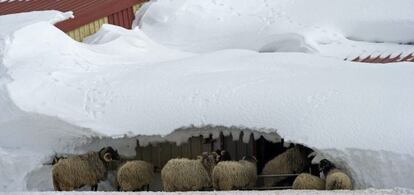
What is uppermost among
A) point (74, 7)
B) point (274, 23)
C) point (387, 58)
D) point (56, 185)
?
point (74, 7)

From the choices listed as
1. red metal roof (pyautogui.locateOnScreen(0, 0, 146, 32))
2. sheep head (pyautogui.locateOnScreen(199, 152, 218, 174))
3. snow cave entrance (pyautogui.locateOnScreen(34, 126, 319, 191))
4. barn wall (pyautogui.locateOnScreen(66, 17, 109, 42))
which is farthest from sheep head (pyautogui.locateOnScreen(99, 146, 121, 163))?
barn wall (pyautogui.locateOnScreen(66, 17, 109, 42))

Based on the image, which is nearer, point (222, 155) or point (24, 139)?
point (222, 155)

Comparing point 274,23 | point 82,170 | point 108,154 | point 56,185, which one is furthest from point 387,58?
point 56,185

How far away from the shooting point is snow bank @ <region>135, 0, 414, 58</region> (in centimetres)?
1362

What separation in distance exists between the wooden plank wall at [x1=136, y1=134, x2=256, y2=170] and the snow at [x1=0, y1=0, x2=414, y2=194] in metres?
0.14

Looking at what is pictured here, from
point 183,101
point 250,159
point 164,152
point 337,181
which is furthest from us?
point 164,152

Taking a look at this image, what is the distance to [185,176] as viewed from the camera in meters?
7.41

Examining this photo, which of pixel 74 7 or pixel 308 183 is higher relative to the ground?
pixel 74 7

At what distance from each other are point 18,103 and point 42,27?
192 centimetres

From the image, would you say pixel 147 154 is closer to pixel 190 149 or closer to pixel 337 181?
pixel 190 149

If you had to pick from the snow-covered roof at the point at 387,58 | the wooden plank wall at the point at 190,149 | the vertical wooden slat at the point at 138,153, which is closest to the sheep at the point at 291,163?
the wooden plank wall at the point at 190,149

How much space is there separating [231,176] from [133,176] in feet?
3.31

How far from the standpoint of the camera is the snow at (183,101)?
7.30 meters

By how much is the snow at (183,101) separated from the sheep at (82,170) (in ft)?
0.83
